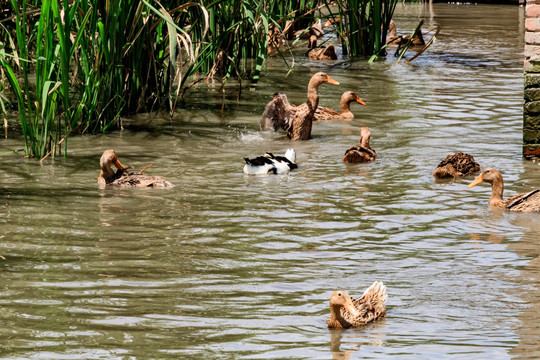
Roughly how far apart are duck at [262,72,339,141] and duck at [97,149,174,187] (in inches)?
107

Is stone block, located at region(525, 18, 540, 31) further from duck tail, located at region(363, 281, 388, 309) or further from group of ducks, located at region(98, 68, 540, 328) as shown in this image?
duck tail, located at region(363, 281, 388, 309)

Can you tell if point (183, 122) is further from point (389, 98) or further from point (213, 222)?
point (213, 222)

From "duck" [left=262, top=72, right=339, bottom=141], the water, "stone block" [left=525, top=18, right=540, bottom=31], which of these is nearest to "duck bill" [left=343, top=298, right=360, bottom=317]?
the water

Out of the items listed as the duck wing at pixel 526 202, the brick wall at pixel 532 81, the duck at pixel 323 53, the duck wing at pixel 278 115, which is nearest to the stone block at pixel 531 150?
the brick wall at pixel 532 81

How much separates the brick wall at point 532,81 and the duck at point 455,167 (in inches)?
36.6

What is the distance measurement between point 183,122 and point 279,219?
4.71 meters

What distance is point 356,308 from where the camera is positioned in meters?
5.50

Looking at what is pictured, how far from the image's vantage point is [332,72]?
54.5 feet

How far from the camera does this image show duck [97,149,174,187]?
904cm

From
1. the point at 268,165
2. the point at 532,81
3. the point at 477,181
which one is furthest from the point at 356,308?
the point at 532,81

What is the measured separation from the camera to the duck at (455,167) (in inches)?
368

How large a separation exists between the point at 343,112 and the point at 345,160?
9.35ft

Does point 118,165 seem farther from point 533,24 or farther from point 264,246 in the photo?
point 533,24

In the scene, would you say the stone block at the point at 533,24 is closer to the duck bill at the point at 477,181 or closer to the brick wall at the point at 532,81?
the brick wall at the point at 532,81
